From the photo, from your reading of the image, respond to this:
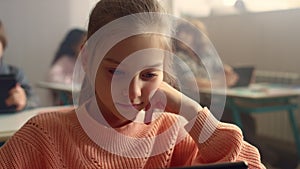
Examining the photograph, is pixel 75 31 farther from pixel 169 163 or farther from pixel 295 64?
pixel 169 163

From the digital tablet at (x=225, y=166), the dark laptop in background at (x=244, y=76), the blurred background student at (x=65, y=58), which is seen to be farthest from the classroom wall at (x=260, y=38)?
the digital tablet at (x=225, y=166)

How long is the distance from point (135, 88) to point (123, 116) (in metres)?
0.08

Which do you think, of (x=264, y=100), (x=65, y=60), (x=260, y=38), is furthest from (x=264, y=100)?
(x=65, y=60)

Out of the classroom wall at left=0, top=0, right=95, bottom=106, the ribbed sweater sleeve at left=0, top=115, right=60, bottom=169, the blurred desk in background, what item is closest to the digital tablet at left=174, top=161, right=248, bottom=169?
the ribbed sweater sleeve at left=0, top=115, right=60, bottom=169

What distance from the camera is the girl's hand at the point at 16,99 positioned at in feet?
6.61

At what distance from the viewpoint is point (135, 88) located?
713 mm

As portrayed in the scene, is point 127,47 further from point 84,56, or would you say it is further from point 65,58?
point 65,58

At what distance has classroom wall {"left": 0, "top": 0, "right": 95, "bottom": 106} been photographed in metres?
4.08

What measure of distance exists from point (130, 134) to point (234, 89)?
2.50 m

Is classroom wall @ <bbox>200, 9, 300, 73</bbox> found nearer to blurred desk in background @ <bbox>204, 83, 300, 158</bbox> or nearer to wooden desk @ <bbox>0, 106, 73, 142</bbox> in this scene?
blurred desk in background @ <bbox>204, 83, 300, 158</bbox>

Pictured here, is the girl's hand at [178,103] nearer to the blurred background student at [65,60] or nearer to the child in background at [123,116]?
the child in background at [123,116]

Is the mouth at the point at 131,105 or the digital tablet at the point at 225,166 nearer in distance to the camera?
the digital tablet at the point at 225,166

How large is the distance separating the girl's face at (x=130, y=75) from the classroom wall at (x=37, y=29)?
343 cm

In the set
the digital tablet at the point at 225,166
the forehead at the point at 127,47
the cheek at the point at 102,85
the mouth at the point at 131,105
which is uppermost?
the forehead at the point at 127,47
